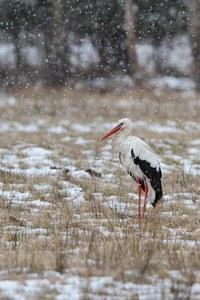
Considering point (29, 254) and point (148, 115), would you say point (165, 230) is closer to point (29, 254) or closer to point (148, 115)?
point (29, 254)

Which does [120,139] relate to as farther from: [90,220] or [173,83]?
[173,83]

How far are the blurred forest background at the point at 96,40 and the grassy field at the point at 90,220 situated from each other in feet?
28.1

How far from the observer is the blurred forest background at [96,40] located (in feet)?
87.8

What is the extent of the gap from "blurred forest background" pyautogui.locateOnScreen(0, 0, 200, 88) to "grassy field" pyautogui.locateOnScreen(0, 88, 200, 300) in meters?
8.55

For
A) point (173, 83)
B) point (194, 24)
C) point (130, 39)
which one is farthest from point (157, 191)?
point (194, 24)

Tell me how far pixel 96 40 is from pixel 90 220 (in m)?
22.3

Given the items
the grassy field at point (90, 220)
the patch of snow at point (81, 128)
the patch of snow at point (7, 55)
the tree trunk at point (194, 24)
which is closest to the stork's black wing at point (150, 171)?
the grassy field at point (90, 220)

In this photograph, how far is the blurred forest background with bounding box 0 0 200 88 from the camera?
2675cm

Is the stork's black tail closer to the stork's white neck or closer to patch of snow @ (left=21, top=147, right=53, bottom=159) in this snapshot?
the stork's white neck

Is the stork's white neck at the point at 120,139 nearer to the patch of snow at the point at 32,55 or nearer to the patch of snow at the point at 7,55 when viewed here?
the patch of snow at the point at 32,55

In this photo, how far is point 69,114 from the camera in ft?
68.2

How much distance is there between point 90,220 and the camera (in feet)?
23.8

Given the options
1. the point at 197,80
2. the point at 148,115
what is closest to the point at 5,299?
the point at 148,115

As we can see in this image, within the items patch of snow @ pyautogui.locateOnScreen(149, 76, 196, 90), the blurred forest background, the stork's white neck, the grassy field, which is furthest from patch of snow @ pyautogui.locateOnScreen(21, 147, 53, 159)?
patch of snow @ pyautogui.locateOnScreen(149, 76, 196, 90)
